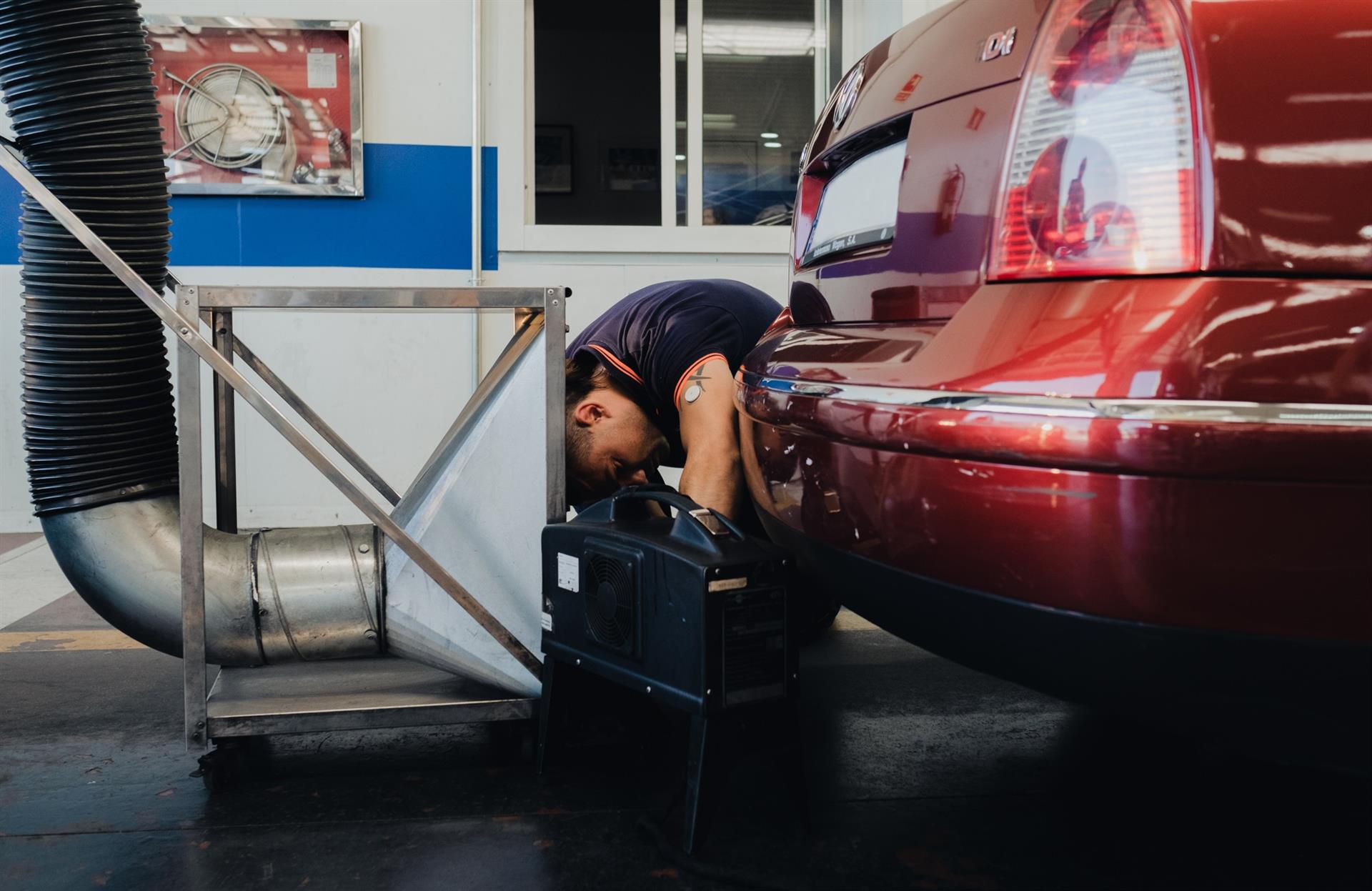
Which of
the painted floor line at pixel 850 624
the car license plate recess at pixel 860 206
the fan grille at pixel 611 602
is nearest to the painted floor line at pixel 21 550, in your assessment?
the painted floor line at pixel 850 624

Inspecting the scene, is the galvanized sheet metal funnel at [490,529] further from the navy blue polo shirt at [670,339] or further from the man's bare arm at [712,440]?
the navy blue polo shirt at [670,339]

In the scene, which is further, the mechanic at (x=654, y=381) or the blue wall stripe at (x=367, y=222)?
the blue wall stripe at (x=367, y=222)

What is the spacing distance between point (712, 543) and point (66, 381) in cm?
128

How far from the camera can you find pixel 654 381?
2.25 metres

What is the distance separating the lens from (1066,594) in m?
1.00

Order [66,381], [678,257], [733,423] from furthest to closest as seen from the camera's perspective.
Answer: [678,257], [733,423], [66,381]

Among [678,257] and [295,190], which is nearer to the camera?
[295,190]

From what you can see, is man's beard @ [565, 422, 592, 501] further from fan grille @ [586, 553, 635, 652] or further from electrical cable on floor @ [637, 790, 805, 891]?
electrical cable on floor @ [637, 790, 805, 891]

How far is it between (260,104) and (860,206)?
4172 mm

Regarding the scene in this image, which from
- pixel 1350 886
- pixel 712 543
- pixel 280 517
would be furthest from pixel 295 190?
pixel 1350 886

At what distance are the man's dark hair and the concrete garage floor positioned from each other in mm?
744

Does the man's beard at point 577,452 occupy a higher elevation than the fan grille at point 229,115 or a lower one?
lower

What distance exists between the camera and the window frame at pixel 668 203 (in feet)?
16.2

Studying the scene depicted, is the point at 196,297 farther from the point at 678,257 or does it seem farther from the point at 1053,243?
the point at 678,257
